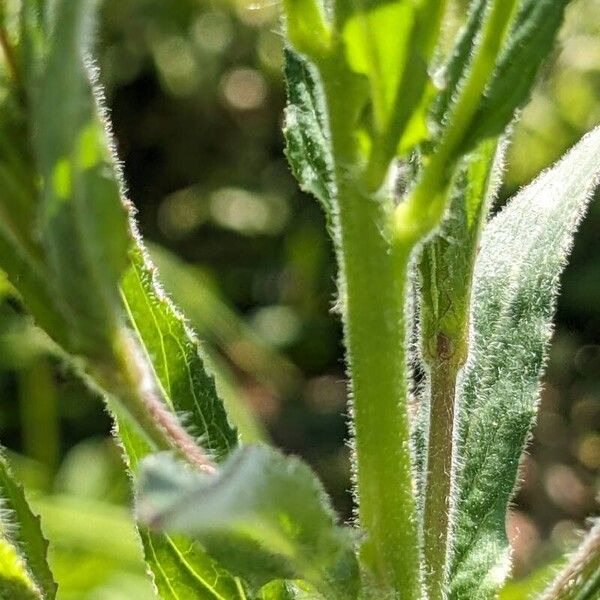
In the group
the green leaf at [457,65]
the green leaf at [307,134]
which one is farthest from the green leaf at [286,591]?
the green leaf at [457,65]

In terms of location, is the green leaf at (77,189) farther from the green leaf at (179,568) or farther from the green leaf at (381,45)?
the green leaf at (179,568)

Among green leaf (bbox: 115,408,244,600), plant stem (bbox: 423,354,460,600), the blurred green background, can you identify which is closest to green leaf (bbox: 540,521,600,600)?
plant stem (bbox: 423,354,460,600)

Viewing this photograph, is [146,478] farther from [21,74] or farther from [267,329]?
[267,329]

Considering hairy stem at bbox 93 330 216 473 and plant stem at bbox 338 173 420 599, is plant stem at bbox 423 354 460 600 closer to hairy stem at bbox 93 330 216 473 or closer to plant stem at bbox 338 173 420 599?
plant stem at bbox 338 173 420 599

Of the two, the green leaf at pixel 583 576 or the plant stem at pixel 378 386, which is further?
the green leaf at pixel 583 576

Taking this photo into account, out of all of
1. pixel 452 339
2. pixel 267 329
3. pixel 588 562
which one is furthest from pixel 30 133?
pixel 267 329
